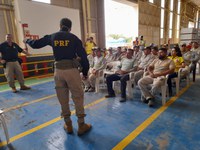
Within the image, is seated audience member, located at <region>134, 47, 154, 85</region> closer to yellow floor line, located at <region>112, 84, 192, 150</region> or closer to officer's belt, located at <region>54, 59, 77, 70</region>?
yellow floor line, located at <region>112, 84, 192, 150</region>

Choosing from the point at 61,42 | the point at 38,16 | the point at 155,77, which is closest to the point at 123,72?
the point at 155,77

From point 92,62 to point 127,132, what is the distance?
278 centimetres

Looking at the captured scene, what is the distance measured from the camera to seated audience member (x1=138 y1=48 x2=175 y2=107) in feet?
10.5

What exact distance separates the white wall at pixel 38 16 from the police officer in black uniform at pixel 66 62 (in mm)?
4772

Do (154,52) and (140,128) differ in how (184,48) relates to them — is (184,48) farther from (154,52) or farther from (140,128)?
(140,128)

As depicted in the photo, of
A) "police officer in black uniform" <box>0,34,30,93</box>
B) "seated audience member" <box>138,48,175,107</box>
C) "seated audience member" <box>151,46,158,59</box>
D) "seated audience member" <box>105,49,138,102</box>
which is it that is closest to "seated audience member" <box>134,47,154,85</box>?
"seated audience member" <box>151,46,158,59</box>

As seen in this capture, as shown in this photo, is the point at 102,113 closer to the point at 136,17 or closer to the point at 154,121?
the point at 154,121

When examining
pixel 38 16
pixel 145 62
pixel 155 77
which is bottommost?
pixel 155 77

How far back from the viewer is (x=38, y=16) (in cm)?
668

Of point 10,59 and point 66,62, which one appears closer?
point 66,62

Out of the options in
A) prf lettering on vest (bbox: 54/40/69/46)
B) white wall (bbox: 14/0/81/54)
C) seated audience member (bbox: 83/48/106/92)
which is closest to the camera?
prf lettering on vest (bbox: 54/40/69/46)

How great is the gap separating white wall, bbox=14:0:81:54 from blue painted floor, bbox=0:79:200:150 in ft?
12.2

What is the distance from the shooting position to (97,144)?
6.73 ft

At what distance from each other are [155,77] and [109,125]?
60.5 inches
